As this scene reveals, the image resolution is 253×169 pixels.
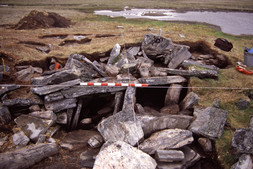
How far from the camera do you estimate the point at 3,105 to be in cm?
670

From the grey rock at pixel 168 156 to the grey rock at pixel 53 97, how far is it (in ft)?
15.5

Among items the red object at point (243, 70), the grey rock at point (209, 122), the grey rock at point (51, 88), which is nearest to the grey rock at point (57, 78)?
the grey rock at point (51, 88)

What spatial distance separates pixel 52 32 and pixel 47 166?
15909 millimetres

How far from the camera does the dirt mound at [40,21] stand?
61.9 feet

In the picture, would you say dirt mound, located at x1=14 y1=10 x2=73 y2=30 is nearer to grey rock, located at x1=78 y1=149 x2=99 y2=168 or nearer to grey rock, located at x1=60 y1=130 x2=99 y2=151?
grey rock, located at x1=60 y1=130 x2=99 y2=151

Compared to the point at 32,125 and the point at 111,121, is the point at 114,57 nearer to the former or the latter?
the point at 111,121

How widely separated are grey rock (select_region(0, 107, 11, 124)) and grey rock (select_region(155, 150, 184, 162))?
19.6ft

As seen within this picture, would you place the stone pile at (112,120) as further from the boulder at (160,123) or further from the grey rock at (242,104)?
the grey rock at (242,104)

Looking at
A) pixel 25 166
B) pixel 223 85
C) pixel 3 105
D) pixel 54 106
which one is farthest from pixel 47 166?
pixel 223 85

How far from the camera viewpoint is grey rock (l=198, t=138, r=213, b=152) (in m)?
5.55

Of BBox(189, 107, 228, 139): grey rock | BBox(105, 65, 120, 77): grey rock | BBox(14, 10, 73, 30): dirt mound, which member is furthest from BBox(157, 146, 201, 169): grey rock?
BBox(14, 10, 73, 30): dirt mound

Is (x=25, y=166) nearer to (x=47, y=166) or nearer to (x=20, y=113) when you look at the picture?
(x=47, y=166)

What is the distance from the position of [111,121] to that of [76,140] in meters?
1.65

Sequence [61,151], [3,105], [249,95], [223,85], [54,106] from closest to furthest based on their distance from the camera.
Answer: [61,151]
[3,105]
[54,106]
[249,95]
[223,85]
